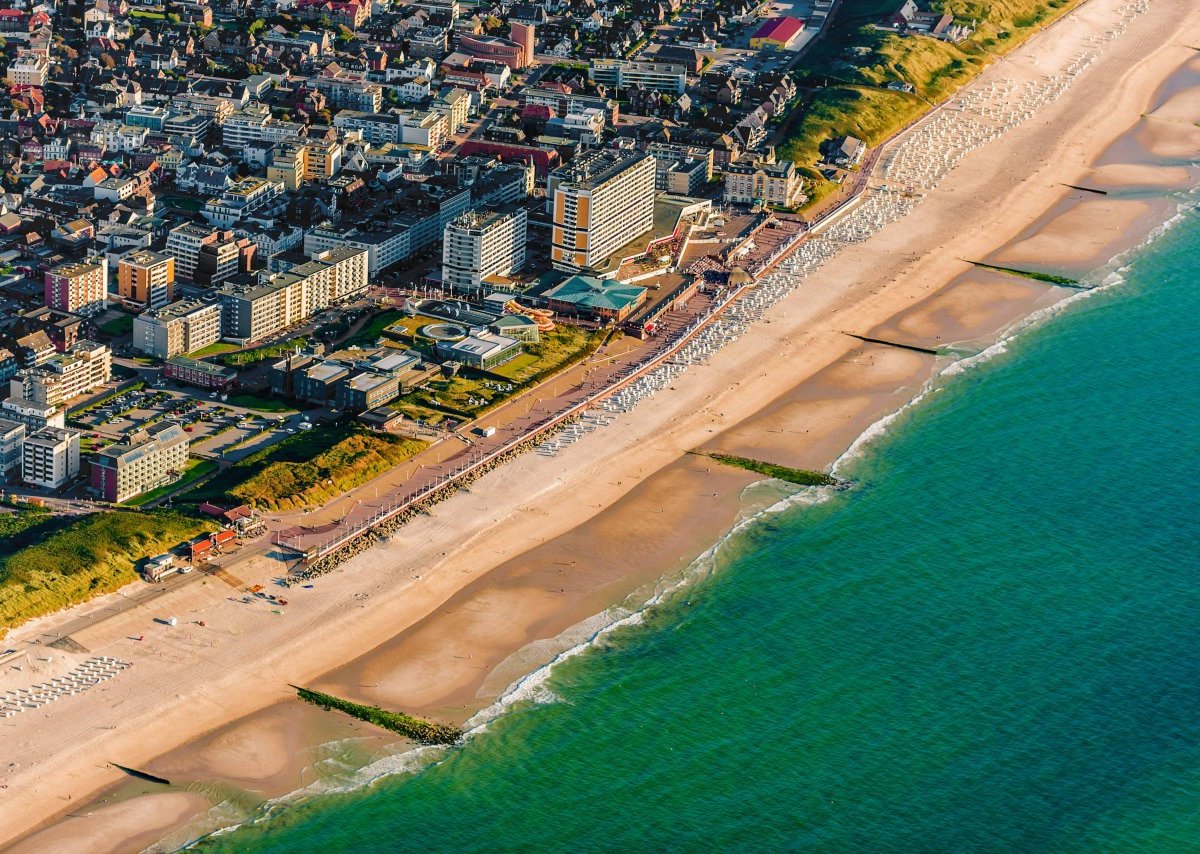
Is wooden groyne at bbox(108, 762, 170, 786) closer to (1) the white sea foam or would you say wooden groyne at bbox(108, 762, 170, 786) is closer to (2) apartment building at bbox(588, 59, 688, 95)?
(1) the white sea foam

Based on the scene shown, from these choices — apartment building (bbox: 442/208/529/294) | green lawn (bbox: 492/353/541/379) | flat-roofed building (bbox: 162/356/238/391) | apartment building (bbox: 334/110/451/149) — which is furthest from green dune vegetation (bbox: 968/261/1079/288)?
flat-roofed building (bbox: 162/356/238/391)

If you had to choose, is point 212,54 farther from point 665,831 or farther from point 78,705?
point 665,831

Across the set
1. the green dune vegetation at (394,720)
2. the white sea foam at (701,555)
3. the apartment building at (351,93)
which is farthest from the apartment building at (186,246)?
the green dune vegetation at (394,720)

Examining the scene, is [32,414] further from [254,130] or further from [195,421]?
[254,130]

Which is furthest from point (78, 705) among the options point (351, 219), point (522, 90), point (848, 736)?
point (522, 90)

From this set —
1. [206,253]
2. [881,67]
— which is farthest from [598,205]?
[881,67]

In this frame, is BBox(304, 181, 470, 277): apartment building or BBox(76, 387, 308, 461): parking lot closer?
BBox(76, 387, 308, 461): parking lot
